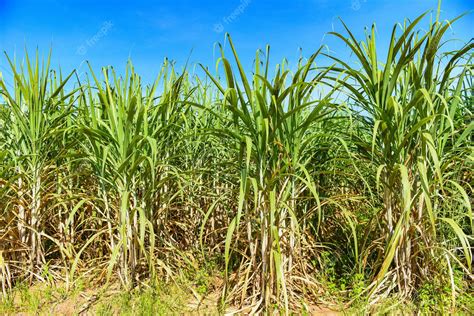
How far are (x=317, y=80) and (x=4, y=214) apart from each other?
2.38 m

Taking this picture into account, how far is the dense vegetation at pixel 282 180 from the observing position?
2.37m

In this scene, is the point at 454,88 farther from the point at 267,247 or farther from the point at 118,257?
the point at 118,257

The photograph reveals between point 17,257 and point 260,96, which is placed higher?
point 260,96

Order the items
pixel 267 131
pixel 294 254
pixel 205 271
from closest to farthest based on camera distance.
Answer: pixel 267 131
pixel 294 254
pixel 205 271

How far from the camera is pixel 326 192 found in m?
3.09

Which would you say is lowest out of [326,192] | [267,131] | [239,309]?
[239,309]

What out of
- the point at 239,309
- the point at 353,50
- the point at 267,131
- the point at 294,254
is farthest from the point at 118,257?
the point at 353,50

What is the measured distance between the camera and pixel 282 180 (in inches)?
99.8

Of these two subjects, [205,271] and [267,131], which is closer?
[267,131]

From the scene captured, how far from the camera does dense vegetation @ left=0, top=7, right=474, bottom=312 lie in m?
2.37

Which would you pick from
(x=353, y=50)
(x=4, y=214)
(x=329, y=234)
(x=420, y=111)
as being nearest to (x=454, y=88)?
(x=420, y=111)

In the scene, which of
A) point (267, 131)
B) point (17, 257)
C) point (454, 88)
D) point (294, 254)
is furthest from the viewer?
point (17, 257)

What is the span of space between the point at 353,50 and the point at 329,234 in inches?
55.1

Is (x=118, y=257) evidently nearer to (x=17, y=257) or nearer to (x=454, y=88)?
(x=17, y=257)
